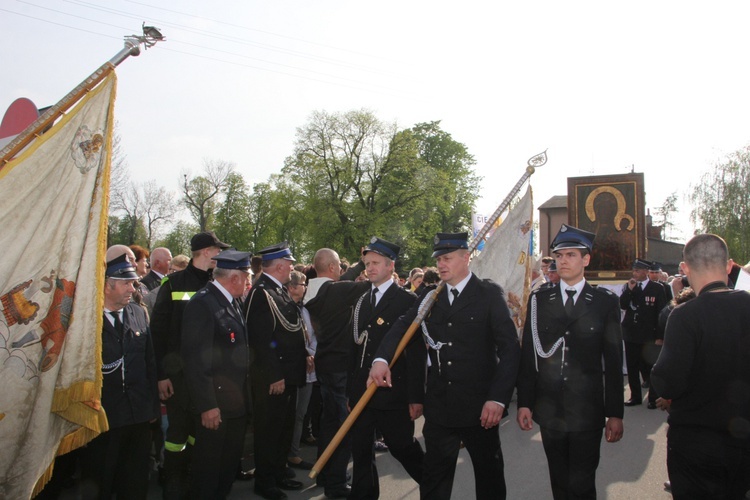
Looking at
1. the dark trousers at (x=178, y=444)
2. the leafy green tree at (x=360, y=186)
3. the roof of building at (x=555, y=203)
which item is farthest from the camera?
the roof of building at (x=555, y=203)

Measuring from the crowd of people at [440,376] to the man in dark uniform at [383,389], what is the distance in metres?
0.01

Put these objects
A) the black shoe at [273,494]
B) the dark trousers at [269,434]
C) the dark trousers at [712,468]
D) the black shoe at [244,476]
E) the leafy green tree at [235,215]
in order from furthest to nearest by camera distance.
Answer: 1. the leafy green tree at [235,215]
2. the black shoe at [244,476]
3. the dark trousers at [269,434]
4. the black shoe at [273,494]
5. the dark trousers at [712,468]

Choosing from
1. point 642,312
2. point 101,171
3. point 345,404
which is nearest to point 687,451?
point 345,404

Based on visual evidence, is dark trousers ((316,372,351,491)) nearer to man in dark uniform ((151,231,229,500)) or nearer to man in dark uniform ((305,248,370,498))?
man in dark uniform ((305,248,370,498))

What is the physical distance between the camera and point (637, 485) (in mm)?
6020

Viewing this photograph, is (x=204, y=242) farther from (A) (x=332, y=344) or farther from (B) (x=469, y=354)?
(B) (x=469, y=354)

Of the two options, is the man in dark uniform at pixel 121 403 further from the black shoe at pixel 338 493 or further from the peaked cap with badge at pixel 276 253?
the black shoe at pixel 338 493

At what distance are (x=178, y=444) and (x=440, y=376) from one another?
2484 mm

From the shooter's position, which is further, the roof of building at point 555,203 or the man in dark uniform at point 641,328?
the roof of building at point 555,203

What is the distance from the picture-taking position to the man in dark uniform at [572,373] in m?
3.98

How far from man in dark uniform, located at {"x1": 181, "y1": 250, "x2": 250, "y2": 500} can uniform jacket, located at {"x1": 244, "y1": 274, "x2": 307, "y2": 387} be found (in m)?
0.71

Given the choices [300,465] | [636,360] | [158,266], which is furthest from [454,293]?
[636,360]

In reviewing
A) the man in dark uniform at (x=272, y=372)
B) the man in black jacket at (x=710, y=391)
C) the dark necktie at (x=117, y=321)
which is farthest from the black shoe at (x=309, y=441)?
the man in black jacket at (x=710, y=391)

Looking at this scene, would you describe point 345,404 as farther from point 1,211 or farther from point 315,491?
point 1,211
